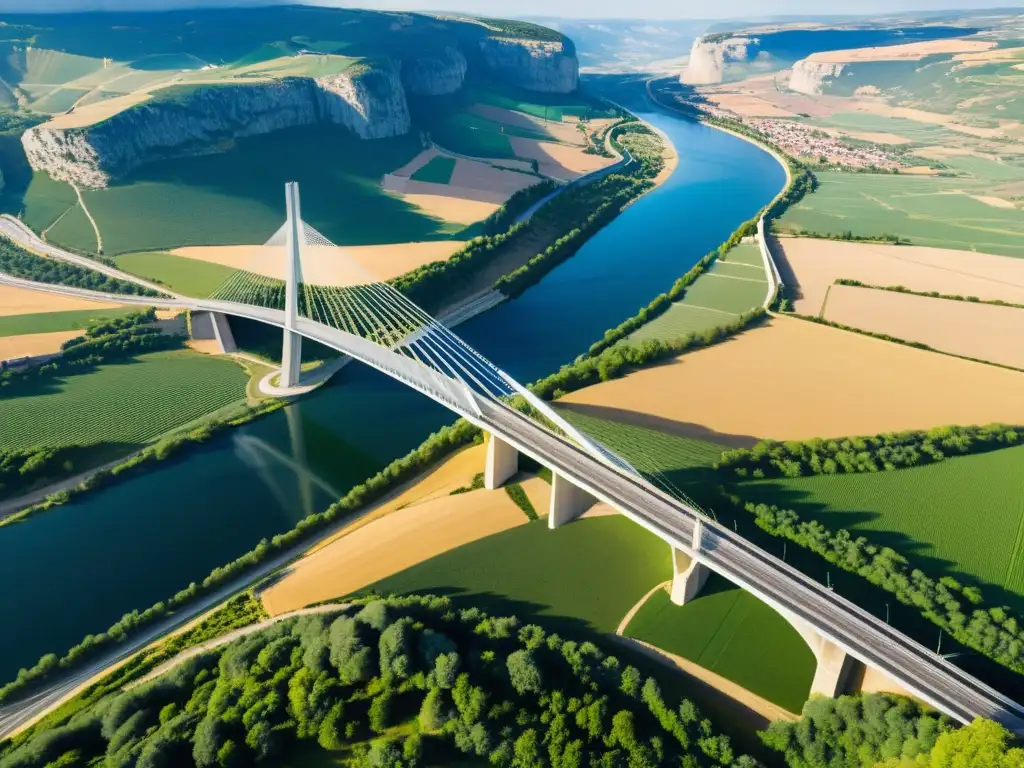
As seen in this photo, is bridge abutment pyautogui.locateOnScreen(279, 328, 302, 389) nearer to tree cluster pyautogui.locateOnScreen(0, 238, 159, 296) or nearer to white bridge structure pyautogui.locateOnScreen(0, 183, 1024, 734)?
white bridge structure pyautogui.locateOnScreen(0, 183, 1024, 734)

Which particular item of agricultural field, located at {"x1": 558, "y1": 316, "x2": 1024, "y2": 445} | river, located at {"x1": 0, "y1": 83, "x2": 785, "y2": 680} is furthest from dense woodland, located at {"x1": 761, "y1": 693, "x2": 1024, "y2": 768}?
river, located at {"x1": 0, "y1": 83, "x2": 785, "y2": 680}

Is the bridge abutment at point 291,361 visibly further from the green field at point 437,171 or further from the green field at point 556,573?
the green field at point 437,171

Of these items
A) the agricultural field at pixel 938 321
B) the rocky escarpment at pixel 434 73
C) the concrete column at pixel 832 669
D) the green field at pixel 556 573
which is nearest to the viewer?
the concrete column at pixel 832 669

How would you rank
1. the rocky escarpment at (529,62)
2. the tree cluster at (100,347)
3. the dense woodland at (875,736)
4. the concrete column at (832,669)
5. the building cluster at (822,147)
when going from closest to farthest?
the dense woodland at (875,736)
the concrete column at (832,669)
the tree cluster at (100,347)
the building cluster at (822,147)
the rocky escarpment at (529,62)

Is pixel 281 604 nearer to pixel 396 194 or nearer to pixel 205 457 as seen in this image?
pixel 205 457

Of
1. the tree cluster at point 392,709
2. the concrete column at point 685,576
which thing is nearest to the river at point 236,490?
the tree cluster at point 392,709

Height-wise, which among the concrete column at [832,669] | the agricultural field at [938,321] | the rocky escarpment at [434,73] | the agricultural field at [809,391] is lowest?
the concrete column at [832,669]

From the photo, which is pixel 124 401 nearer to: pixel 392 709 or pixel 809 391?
pixel 392 709

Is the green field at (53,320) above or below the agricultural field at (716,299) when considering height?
below
